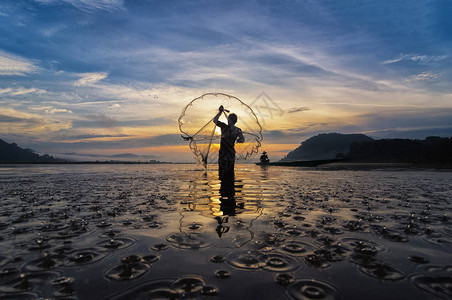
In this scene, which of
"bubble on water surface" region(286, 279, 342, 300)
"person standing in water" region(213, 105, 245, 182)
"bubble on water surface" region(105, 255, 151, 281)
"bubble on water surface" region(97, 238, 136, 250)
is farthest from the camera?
"person standing in water" region(213, 105, 245, 182)

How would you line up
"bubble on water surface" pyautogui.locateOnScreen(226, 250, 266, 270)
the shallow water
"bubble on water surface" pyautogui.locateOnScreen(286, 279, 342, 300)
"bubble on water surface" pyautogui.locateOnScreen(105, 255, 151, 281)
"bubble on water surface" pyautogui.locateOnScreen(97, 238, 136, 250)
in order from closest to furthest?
"bubble on water surface" pyautogui.locateOnScreen(286, 279, 342, 300), the shallow water, "bubble on water surface" pyautogui.locateOnScreen(105, 255, 151, 281), "bubble on water surface" pyautogui.locateOnScreen(226, 250, 266, 270), "bubble on water surface" pyautogui.locateOnScreen(97, 238, 136, 250)

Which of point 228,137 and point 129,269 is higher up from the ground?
point 228,137

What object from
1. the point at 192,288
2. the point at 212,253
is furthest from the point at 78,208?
the point at 192,288

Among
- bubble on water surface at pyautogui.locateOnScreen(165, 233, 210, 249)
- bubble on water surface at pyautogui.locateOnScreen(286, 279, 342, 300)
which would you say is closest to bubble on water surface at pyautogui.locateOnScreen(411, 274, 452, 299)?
bubble on water surface at pyautogui.locateOnScreen(286, 279, 342, 300)

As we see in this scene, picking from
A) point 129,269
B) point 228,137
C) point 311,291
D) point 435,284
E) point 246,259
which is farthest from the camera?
point 228,137

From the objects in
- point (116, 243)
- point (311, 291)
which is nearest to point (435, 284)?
point (311, 291)

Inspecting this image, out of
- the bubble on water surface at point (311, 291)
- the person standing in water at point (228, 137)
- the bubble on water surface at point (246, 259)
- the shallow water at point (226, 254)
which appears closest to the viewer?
the bubble on water surface at point (311, 291)

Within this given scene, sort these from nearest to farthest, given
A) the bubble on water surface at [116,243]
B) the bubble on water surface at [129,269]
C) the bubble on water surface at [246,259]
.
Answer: the bubble on water surface at [129,269] < the bubble on water surface at [246,259] < the bubble on water surface at [116,243]

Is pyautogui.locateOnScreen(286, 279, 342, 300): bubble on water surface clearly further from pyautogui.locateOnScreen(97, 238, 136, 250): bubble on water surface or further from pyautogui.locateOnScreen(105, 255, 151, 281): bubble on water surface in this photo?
pyautogui.locateOnScreen(97, 238, 136, 250): bubble on water surface

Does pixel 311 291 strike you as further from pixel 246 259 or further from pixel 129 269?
pixel 129 269

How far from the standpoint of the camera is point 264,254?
15.5 feet

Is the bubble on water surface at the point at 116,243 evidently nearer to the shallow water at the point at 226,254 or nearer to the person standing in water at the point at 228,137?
the shallow water at the point at 226,254

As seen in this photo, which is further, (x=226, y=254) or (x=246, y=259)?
(x=226, y=254)

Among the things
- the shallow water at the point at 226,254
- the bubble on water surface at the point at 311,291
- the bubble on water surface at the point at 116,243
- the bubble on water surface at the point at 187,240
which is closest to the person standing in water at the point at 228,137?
the shallow water at the point at 226,254
